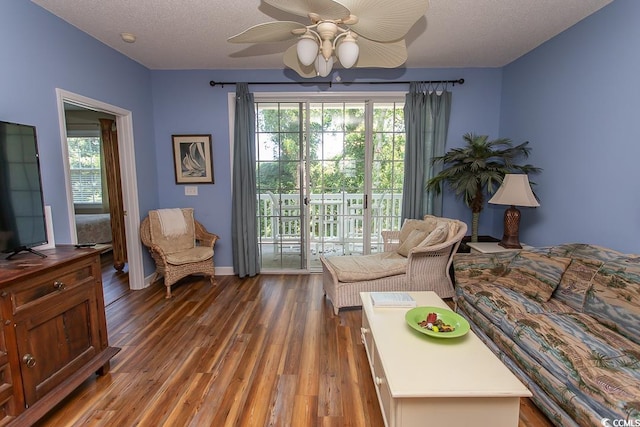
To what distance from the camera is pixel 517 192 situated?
2.98m

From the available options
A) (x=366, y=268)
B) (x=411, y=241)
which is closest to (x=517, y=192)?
(x=411, y=241)

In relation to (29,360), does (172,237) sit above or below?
above

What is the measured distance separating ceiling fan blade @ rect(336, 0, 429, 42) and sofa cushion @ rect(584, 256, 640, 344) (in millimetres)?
1947

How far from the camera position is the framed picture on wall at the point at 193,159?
13.3ft

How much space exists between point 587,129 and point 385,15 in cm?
225

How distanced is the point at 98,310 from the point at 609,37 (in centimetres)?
430

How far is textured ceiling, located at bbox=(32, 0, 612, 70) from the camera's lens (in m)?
Answer: 2.43

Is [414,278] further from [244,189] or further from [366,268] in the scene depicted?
[244,189]

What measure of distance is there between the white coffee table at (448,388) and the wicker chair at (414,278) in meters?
1.38

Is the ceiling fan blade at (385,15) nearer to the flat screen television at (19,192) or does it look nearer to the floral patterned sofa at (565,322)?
the floral patterned sofa at (565,322)

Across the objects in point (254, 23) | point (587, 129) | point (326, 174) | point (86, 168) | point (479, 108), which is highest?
point (254, 23)

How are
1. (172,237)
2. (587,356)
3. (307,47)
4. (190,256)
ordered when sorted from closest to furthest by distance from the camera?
1. (587,356)
2. (307,47)
3. (190,256)
4. (172,237)

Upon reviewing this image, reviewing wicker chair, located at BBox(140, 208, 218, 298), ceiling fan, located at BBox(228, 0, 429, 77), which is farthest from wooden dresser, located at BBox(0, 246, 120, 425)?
ceiling fan, located at BBox(228, 0, 429, 77)

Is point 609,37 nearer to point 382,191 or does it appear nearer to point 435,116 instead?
point 435,116
